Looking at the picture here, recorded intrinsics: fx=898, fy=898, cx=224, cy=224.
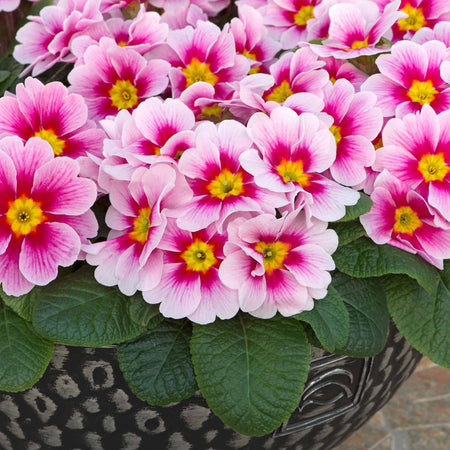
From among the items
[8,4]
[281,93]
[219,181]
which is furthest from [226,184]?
[8,4]

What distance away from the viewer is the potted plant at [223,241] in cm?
104

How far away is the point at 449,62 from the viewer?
1168mm

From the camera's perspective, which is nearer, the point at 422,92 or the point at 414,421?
the point at 422,92

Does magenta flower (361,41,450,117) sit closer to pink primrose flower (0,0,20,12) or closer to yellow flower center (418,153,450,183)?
yellow flower center (418,153,450,183)

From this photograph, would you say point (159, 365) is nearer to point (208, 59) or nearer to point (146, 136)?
point (146, 136)

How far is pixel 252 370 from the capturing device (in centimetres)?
107

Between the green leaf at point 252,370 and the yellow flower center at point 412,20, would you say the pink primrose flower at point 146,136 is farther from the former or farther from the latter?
the yellow flower center at point 412,20

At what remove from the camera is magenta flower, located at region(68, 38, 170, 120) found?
1239mm

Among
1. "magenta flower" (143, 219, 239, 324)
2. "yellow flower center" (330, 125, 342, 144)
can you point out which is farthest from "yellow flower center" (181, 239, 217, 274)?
"yellow flower center" (330, 125, 342, 144)

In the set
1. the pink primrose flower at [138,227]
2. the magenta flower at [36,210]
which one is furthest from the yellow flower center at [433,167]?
the magenta flower at [36,210]

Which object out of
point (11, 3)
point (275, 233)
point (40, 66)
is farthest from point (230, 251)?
point (11, 3)

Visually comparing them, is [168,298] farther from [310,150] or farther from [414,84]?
[414,84]

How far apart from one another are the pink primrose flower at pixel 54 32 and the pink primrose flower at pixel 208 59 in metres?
0.13

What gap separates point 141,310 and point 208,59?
1.34ft
